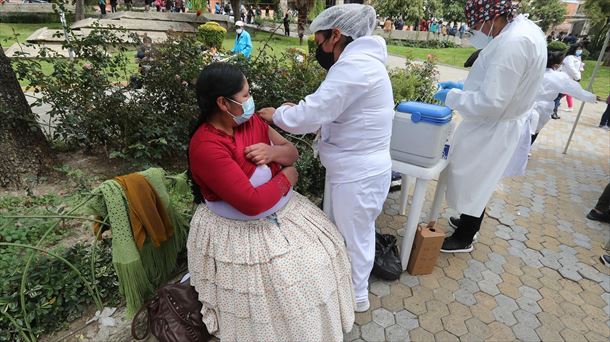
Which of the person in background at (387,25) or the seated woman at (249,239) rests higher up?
the person in background at (387,25)

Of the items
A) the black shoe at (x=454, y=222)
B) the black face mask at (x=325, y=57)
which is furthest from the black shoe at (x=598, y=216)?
the black face mask at (x=325, y=57)

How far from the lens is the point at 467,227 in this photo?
3154 mm

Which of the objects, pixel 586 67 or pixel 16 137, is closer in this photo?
pixel 16 137

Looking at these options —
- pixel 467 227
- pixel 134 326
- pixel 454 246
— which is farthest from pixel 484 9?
pixel 134 326

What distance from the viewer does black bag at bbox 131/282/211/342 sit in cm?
195

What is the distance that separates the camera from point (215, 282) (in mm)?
1799

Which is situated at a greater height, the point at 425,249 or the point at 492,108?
the point at 492,108

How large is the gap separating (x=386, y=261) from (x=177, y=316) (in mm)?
1593

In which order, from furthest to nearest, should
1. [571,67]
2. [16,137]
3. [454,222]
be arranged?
[571,67]
[454,222]
[16,137]

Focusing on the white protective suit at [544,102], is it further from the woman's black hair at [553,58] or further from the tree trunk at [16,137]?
the tree trunk at [16,137]

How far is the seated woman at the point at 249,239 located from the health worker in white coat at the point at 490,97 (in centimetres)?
144

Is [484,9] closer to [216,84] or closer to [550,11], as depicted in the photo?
[216,84]

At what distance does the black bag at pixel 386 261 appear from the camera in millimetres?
2764

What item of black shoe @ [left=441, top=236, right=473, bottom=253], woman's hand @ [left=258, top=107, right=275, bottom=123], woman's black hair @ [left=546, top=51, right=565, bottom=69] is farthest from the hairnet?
woman's black hair @ [left=546, top=51, right=565, bottom=69]
